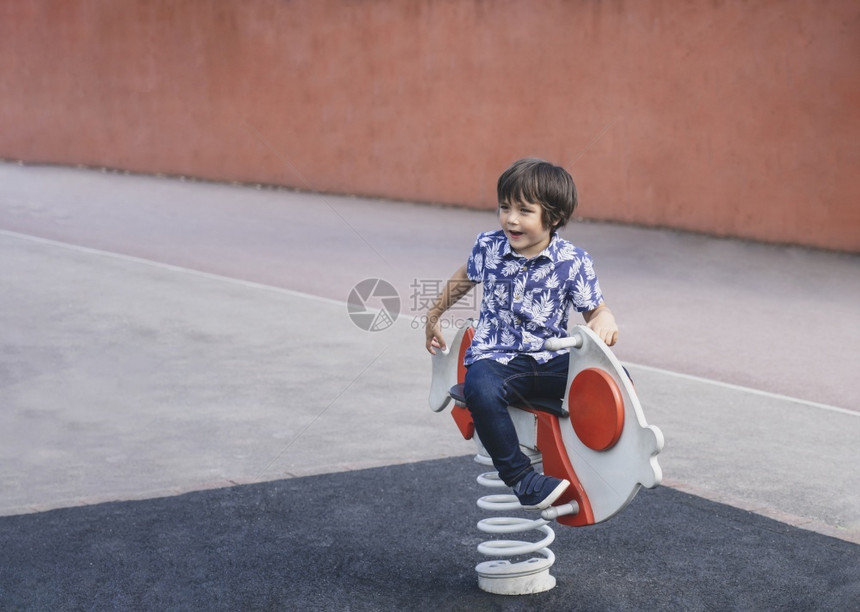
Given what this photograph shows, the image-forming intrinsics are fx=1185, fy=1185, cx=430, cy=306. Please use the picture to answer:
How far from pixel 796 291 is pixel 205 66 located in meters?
13.5

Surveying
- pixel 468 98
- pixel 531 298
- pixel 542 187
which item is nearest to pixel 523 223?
pixel 542 187

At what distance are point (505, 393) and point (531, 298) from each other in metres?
0.39

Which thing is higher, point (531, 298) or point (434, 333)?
point (531, 298)

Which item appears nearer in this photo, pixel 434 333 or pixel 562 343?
pixel 562 343

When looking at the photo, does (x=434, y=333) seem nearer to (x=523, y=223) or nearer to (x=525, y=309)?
(x=525, y=309)

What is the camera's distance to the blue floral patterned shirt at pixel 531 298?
4590mm

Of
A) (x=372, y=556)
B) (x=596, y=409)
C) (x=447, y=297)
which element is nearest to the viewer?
(x=596, y=409)

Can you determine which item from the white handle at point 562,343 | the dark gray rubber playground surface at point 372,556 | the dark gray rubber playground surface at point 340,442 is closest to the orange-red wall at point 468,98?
the dark gray rubber playground surface at point 340,442

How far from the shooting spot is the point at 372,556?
519 centimetres

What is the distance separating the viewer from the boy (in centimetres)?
445

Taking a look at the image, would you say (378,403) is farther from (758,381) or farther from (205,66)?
(205,66)

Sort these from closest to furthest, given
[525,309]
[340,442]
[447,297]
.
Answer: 1. [525,309]
2. [447,297]
3. [340,442]

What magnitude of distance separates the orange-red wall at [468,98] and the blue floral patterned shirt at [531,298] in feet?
36.9

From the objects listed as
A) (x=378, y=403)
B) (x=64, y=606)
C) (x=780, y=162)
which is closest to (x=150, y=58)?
(x=780, y=162)
